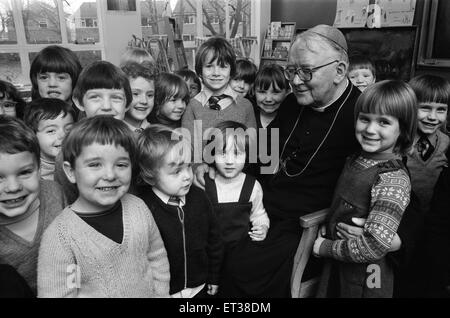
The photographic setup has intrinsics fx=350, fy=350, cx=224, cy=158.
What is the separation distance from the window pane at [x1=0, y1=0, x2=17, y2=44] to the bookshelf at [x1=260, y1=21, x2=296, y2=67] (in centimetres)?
387

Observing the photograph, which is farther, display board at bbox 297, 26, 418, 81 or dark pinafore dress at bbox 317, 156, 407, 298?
display board at bbox 297, 26, 418, 81

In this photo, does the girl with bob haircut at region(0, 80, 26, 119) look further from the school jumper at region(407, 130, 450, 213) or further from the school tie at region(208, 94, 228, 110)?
the school jumper at region(407, 130, 450, 213)

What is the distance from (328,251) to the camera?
166 centimetres

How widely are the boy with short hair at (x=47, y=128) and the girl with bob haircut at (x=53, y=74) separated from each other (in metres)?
0.43

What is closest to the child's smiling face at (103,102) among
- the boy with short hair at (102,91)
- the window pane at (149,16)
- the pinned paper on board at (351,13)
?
the boy with short hair at (102,91)

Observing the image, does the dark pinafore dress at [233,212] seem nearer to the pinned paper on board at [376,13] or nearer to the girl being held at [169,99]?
the girl being held at [169,99]

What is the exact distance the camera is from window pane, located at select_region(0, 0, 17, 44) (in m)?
4.11

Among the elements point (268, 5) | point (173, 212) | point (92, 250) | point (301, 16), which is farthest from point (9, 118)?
point (268, 5)

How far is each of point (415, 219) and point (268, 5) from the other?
593 cm

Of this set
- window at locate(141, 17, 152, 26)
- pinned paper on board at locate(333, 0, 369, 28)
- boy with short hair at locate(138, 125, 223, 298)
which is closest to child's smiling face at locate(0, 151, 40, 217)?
boy with short hair at locate(138, 125, 223, 298)

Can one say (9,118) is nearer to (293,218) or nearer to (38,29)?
(293,218)

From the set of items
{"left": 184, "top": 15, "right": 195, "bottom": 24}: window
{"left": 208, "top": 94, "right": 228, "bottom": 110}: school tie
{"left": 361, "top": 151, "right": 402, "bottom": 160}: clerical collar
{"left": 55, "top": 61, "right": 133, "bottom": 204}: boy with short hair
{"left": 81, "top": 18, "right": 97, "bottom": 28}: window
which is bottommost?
{"left": 361, "top": 151, "right": 402, "bottom": 160}: clerical collar

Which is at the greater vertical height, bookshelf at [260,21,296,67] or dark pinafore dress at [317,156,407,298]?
bookshelf at [260,21,296,67]

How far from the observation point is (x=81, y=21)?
474 centimetres
